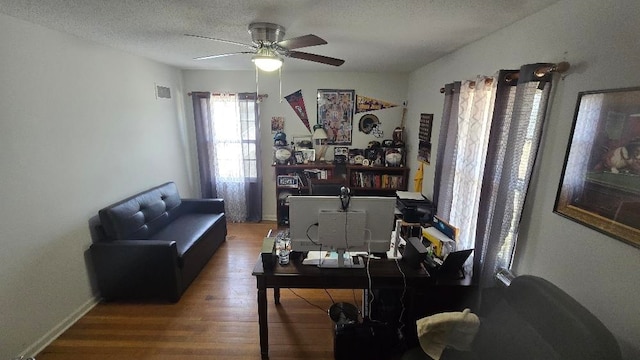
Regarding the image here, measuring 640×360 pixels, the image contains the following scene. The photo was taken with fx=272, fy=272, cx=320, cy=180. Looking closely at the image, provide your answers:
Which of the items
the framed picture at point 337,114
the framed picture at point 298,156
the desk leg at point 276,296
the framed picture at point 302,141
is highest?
the framed picture at point 337,114

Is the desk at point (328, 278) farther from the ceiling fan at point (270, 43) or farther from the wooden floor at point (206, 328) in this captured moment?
the ceiling fan at point (270, 43)

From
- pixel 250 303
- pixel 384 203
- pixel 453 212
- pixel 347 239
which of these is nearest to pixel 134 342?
pixel 250 303

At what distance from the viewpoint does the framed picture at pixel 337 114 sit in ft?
13.8

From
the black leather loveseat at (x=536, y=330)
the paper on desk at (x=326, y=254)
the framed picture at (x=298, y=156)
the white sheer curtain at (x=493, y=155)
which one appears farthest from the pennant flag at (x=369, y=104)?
the black leather loveseat at (x=536, y=330)

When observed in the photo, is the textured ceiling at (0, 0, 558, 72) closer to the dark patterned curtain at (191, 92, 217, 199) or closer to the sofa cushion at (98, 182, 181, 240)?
the dark patterned curtain at (191, 92, 217, 199)

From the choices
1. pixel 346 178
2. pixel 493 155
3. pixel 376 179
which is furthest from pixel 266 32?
pixel 376 179

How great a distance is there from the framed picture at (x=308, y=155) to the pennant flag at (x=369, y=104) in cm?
96

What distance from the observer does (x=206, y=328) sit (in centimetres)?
228

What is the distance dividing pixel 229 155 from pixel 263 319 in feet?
9.74

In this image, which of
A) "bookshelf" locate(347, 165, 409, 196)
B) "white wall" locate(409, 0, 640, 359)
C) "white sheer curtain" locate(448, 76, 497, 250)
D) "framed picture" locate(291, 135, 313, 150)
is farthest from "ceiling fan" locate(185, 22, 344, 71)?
"bookshelf" locate(347, 165, 409, 196)

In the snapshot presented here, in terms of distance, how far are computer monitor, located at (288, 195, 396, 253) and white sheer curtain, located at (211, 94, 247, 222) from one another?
2748mm

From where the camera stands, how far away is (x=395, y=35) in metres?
2.19

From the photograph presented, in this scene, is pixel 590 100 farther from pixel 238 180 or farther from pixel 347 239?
pixel 238 180

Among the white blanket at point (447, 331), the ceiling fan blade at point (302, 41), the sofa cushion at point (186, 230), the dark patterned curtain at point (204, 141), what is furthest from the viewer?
the dark patterned curtain at point (204, 141)
